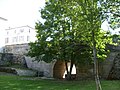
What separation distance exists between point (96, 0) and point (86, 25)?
52.6 inches

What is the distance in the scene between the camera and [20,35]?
60.0 m

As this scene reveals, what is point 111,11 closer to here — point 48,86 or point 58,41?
point 48,86

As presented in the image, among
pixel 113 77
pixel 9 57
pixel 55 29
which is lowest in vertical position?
pixel 113 77

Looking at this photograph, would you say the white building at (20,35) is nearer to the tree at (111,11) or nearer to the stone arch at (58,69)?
the stone arch at (58,69)

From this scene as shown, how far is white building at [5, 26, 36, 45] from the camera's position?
58.6 m

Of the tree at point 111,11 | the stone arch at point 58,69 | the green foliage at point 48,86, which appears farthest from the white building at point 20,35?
the tree at point 111,11

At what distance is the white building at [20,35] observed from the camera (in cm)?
5856

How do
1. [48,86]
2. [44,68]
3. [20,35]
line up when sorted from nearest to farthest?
[48,86] < [44,68] < [20,35]

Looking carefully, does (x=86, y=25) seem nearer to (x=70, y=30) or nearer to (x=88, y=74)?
(x=70, y=30)

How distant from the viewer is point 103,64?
27312 mm

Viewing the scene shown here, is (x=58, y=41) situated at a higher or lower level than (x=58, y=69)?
higher

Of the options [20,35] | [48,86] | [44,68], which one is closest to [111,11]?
[48,86]

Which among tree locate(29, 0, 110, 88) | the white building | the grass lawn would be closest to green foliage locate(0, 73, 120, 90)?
the grass lawn

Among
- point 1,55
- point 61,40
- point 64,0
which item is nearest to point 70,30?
point 61,40
